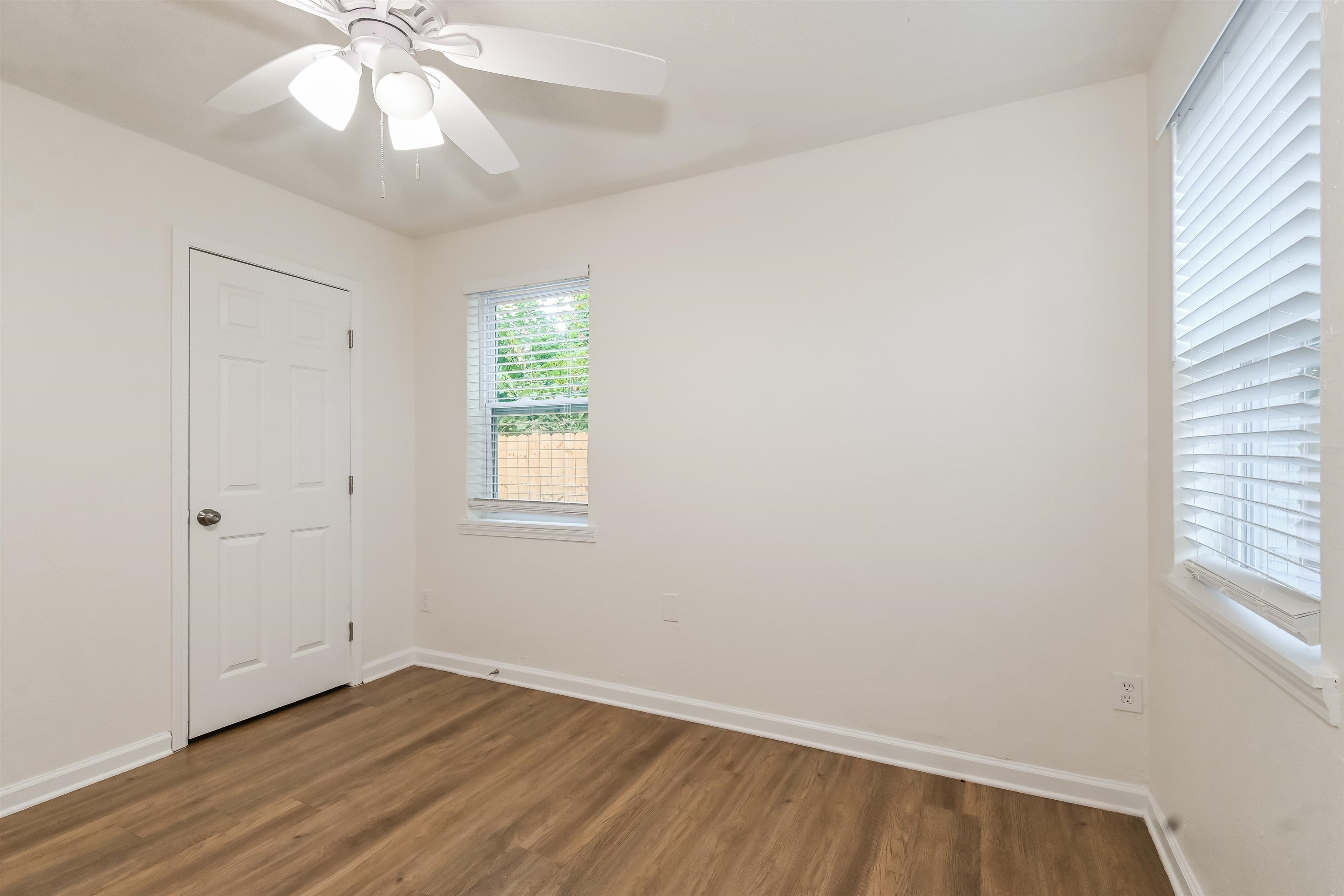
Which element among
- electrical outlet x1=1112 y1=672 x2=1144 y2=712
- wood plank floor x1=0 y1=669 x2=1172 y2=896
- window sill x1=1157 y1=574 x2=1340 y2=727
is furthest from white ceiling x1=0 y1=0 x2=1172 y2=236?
wood plank floor x1=0 y1=669 x2=1172 y2=896

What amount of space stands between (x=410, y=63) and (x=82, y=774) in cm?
276

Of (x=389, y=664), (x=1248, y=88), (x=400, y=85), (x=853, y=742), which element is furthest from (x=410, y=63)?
(x=389, y=664)

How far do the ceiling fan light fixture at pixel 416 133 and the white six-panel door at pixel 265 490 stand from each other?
4.98 ft

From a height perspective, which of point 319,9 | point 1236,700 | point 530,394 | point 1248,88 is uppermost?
point 319,9

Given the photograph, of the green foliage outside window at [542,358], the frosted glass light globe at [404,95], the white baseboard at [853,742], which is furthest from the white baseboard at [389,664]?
the frosted glass light globe at [404,95]

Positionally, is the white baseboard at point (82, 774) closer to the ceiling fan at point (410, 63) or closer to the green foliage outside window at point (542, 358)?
the green foliage outside window at point (542, 358)

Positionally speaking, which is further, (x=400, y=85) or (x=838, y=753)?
(x=838, y=753)

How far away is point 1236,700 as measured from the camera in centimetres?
142

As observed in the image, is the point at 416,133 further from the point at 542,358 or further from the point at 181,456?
the point at 181,456

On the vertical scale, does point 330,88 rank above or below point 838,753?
above

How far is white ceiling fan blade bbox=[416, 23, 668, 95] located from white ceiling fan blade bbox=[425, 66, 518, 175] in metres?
0.10

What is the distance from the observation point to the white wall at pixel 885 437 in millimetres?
2217

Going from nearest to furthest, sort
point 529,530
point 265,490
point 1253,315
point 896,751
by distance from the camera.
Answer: point 1253,315 < point 896,751 < point 265,490 < point 529,530

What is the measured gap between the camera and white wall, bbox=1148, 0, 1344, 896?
39.5 inches
